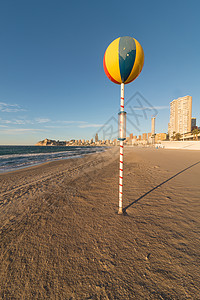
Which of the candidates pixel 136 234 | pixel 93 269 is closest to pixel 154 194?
pixel 136 234

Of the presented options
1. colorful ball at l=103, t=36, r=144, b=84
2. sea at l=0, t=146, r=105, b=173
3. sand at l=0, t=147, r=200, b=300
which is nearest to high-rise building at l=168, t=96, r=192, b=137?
sea at l=0, t=146, r=105, b=173

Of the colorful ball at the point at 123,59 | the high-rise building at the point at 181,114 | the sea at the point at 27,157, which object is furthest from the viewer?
the high-rise building at the point at 181,114

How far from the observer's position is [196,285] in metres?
1.65

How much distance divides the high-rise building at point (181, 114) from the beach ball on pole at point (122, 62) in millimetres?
106878

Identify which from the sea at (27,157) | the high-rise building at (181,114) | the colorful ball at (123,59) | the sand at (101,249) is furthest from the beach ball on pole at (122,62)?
the high-rise building at (181,114)

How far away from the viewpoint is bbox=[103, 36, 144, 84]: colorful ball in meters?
2.70

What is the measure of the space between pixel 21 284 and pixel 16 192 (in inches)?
187

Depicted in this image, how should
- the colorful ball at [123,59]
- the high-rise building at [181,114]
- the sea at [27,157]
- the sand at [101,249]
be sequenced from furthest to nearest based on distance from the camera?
1. the high-rise building at [181,114]
2. the sea at [27,157]
3. the colorful ball at [123,59]
4. the sand at [101,249]

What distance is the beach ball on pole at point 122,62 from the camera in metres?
2.71

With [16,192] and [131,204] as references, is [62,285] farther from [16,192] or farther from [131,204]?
[16,192]

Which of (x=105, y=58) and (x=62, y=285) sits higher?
(x=105, y=58)

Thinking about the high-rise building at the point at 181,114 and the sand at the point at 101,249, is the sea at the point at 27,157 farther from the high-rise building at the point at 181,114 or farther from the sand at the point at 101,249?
the high-rise building at the point at 181,114

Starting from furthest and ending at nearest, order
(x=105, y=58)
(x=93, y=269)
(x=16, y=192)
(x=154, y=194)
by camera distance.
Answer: (x=16, y=192)
(x=154, y=194)
(x=105, y=58)
(x=93, y=269)

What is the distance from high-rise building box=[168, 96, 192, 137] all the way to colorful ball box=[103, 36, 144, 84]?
10688 centimetres
